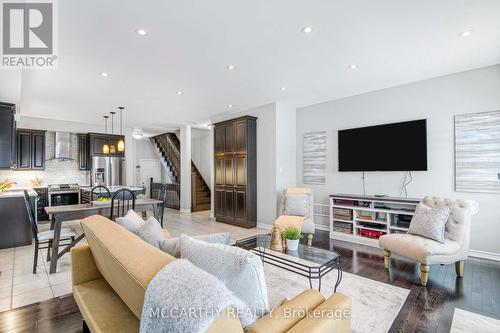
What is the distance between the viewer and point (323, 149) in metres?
5.57

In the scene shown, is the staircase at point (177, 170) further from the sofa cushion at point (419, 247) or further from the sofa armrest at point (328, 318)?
the sofa armrest at point (328, 318)

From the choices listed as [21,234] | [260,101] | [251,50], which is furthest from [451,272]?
[21,234]

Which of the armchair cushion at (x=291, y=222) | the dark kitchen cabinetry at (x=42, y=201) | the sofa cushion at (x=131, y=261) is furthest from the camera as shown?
the dark kitchen cabinetry at (x=42, y=201)

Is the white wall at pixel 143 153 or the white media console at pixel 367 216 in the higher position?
the white wall at pixel 143 153

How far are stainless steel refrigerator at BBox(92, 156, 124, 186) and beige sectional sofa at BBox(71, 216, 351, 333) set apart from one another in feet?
21.6

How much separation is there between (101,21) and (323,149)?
179 inches

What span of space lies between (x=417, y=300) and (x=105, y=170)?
8101 millimetres

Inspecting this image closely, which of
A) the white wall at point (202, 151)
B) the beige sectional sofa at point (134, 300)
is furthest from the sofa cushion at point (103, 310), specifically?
the white wall at point (202, 151)

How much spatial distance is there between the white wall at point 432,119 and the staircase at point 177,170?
4.58m

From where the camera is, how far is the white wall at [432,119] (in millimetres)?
3717

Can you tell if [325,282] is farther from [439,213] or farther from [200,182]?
[200,182]

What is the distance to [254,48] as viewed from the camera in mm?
3127

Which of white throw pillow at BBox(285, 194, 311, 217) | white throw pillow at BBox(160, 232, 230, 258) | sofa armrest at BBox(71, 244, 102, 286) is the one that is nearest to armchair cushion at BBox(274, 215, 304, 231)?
white throw pillow at BBox(285, 194, 311, 217)

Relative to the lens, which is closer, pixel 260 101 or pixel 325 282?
pixel 325 282
